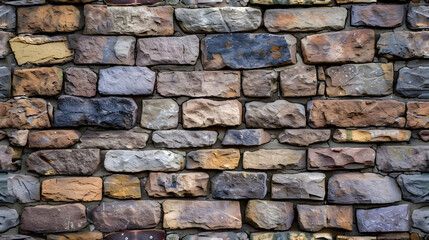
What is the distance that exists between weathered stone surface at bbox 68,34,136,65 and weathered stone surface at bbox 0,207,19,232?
636 mm

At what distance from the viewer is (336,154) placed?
133 cm

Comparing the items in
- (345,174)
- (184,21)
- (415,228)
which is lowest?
(415,228)

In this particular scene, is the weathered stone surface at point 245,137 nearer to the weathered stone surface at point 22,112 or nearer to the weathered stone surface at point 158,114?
the weathered stone surface at point 158,114

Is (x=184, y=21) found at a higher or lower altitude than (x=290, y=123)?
higher

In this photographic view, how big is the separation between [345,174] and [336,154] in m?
0.09

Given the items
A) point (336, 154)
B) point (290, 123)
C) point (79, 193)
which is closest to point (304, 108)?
point (290, 123)

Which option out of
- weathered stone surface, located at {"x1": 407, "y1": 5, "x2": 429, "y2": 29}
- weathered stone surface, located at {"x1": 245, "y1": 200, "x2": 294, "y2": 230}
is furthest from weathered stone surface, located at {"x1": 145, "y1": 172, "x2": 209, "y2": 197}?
weathered stone surface, located at {"x1": 407, "y1": 5, "x2": 429, "y2": 29}

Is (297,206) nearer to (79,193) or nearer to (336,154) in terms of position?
(336,154)

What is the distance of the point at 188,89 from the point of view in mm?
1345

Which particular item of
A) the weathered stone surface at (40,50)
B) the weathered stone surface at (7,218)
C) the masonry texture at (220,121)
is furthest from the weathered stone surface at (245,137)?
the weathered stone surface at (7,218)

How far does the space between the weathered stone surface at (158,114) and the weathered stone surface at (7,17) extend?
0.61 m

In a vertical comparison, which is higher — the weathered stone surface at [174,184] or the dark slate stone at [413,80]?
the dark slate stone at [413,80]

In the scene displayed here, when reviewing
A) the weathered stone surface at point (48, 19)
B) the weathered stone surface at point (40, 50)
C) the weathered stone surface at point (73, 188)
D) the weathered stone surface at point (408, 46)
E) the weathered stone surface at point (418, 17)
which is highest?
the weathered stone surface at point (418, 17)

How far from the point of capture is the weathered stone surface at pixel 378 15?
4.39ft
